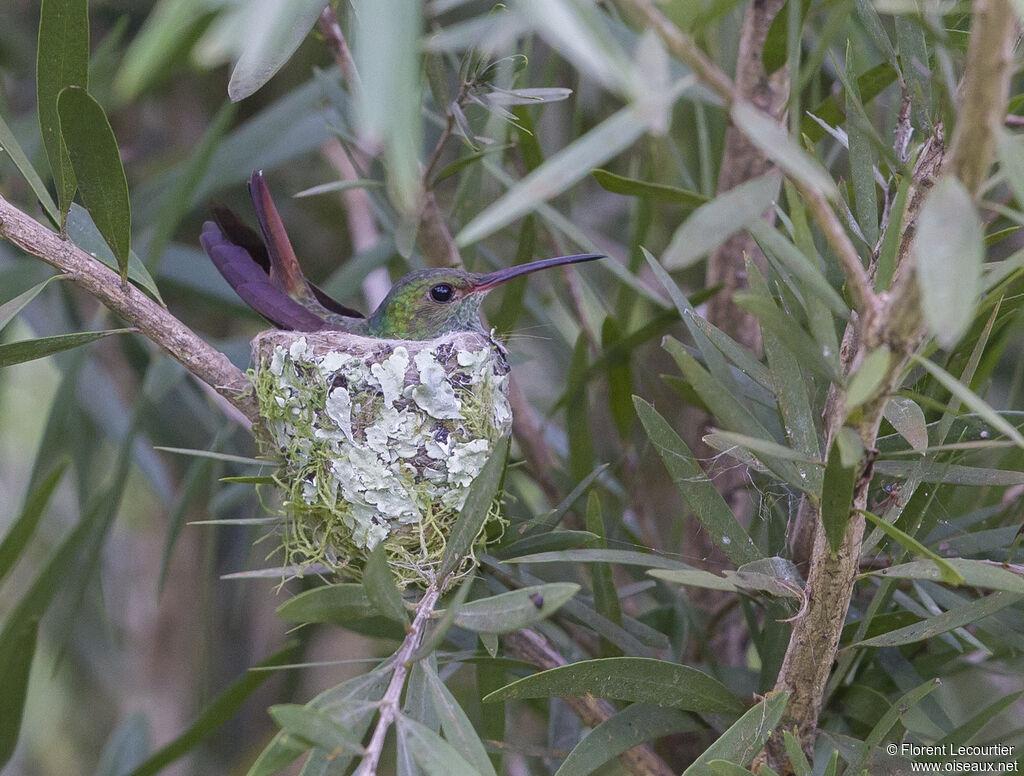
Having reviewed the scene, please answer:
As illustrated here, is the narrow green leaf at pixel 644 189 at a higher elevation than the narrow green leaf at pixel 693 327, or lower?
higher

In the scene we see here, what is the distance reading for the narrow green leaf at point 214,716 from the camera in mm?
1421

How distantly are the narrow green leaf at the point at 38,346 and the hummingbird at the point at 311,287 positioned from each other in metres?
0.45

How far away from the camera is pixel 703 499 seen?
105 centimetres

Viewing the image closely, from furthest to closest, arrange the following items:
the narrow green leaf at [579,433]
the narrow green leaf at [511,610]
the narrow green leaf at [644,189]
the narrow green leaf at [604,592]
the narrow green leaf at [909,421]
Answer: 1. the narrow green leaf at [579,433]
2. the narrow green leaf at [604,592]
3. the narrow green leaf at [644,189]
4. the narrow green leaf at [909,421]
5. the narrow green leaf at [511,610]

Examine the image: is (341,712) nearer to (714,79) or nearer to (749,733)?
(749,733)

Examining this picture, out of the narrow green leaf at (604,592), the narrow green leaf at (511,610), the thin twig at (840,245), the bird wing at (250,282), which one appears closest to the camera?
the thin twig at (840,245)

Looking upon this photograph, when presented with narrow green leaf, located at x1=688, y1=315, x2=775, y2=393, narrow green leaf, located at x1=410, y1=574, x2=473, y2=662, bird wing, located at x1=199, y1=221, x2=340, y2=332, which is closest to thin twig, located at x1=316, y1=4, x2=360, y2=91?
bird wing, located at x1=199, y1=221, x2=340, y2=332

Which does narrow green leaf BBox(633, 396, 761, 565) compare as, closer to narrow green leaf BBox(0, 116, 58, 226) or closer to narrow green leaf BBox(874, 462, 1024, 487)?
narrow green leaf BBox(874, 462, 1024, 487)

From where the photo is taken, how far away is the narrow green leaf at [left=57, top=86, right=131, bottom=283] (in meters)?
0.95

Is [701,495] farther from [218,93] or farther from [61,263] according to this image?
[218,93]

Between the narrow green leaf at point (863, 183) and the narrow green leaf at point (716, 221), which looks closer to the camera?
the narrow green leaf at point (716, 221)

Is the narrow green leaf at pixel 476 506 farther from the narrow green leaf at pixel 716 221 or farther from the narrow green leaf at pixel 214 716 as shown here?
the narrow green leaf at pixel 214 716

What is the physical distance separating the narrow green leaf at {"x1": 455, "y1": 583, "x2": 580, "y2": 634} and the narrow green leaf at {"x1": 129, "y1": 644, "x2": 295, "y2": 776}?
0.65 meters

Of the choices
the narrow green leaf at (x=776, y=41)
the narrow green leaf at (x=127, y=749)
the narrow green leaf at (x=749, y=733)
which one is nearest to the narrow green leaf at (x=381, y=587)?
the narrow green leaf at (x=749, y=733)
